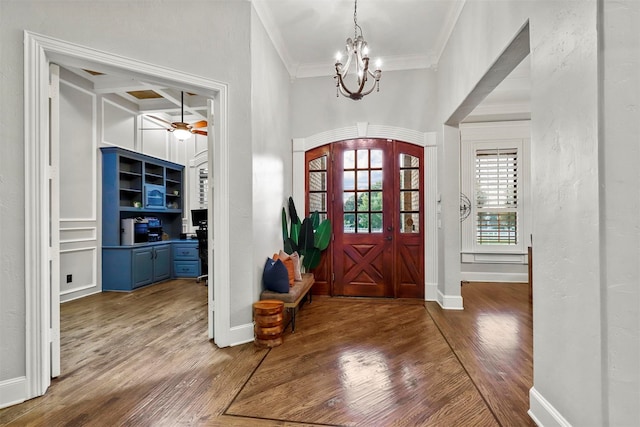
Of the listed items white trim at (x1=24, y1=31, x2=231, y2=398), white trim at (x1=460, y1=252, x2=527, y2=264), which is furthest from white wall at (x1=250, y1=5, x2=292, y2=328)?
white trim at (x1=460, y1=252, x2=527, y2=264)

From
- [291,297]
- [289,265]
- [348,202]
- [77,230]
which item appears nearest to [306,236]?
[289,265]

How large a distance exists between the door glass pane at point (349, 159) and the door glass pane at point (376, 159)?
0.91ft

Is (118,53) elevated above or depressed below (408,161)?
above

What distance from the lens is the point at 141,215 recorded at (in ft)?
19.4

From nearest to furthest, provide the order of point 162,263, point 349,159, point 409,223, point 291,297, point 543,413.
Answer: point 543,413
point 291,297
point 409,223
point 349,159
point 162,263

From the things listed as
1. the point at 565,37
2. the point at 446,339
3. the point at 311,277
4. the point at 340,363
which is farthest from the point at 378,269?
the point at 565,37

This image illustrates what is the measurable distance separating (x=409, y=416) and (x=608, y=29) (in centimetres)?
215

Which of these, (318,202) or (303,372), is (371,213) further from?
(303,372)

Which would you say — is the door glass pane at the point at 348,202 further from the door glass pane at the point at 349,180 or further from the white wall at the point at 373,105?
the white wall at the point at 373,105

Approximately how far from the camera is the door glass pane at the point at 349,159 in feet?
15.1

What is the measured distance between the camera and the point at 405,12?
3463 millimetres

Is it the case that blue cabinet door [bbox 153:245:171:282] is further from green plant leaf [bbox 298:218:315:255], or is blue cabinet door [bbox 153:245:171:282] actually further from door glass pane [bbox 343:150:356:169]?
door glass pane [bbox 343:150:356:169]

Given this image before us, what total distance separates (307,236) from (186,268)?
3.13 metres

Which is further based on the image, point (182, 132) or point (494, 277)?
point (494, 277)
